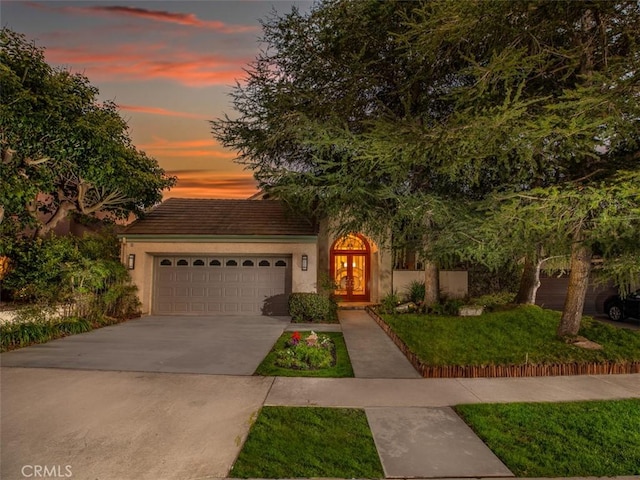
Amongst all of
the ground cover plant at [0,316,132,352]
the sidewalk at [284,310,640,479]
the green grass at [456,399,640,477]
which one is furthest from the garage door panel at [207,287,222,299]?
the green grass at [456,399,640,477]

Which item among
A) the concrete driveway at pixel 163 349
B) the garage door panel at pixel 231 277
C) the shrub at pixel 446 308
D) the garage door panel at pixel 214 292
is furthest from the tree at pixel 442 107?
the garage door panel at pixel 214 292

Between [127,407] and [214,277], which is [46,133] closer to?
[214,277]

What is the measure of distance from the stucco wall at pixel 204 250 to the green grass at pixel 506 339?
390 cm

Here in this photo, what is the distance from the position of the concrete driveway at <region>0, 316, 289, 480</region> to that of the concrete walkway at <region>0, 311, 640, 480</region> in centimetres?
2

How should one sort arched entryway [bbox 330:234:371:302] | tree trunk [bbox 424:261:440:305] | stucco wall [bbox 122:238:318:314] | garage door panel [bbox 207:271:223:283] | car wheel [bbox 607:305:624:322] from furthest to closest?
1. arched entryway [bbox 330:234:371:302]
2. car wheel [bbox 607:305:624:322]
3. garage door panel [bbox 207:271:223:283]
4. stucco wall [bbox 122:238:318:314]
5. tree trunk [bbox 424:261:440:305]

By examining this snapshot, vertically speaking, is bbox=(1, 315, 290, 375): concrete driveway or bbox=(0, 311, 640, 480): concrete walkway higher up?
bbox=(0, 311, 640, 480): concrete walkway

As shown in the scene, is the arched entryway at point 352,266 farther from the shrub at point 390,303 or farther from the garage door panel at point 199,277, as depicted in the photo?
the garage door panel at point 199,277

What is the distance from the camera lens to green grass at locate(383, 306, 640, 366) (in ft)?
21.6

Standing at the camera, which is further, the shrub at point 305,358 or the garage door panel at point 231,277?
the garage door panel at point 231,277

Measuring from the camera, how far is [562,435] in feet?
13.0

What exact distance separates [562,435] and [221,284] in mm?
11043

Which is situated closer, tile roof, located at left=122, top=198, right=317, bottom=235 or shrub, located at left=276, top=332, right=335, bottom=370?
shrub, located at left=276, top=332, right=335, bottom=370

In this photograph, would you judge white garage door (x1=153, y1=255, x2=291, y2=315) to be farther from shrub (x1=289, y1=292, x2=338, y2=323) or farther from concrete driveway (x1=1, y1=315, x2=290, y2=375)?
concrete driveway (x1=1, y1=315, x2=290, y2=375)

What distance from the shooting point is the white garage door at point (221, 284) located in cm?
1290
